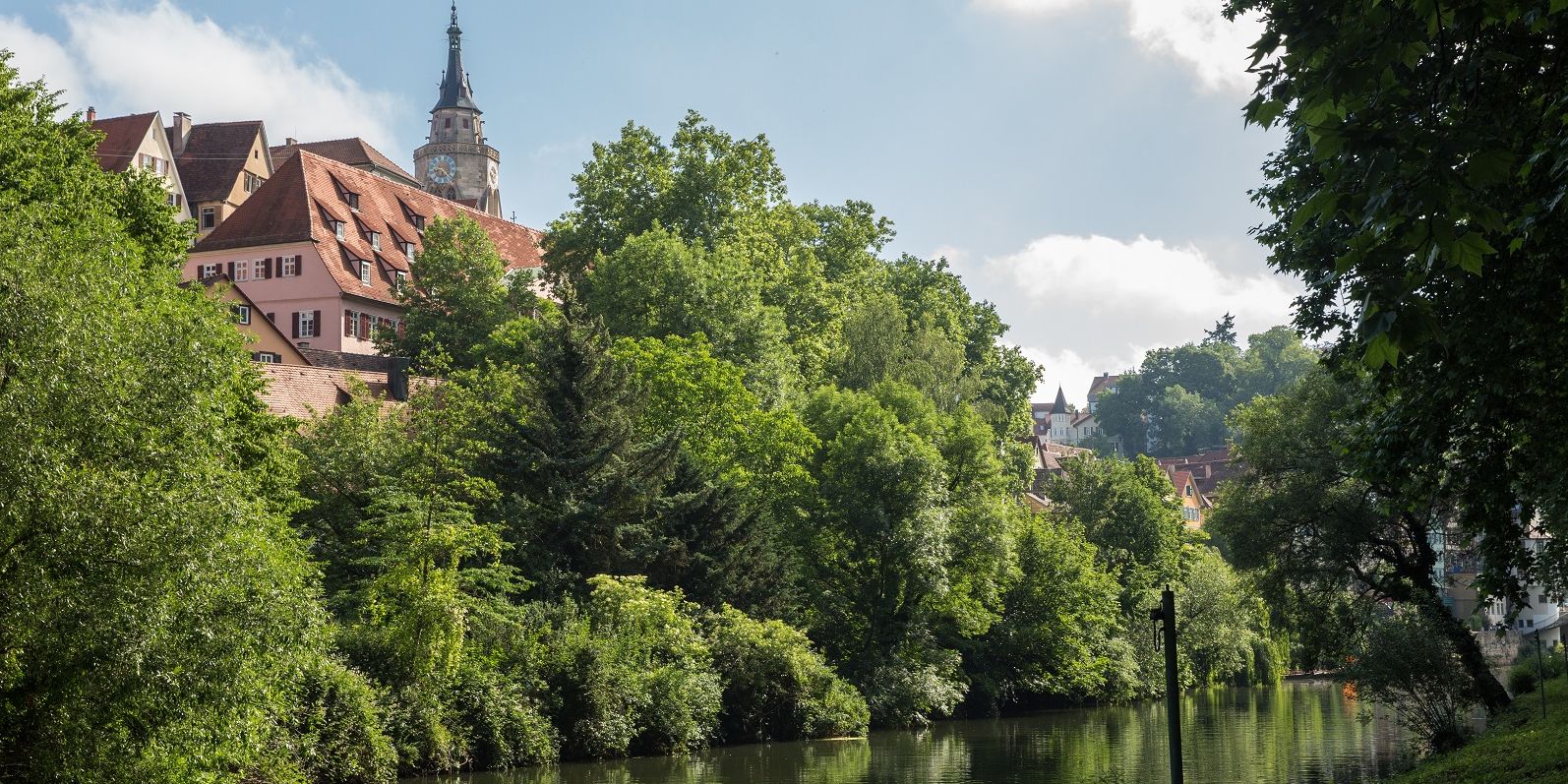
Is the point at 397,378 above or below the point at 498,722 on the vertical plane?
above

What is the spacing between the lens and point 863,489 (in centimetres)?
5231

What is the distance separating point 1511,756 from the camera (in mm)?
24047

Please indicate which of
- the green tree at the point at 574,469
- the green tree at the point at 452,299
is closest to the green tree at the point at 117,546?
the green tree at the point at 574,469

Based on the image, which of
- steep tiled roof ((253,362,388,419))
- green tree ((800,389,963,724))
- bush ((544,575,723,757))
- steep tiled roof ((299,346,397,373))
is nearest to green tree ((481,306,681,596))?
bush ((544,575,723,757))

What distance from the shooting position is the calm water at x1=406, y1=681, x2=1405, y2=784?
33.7 metres

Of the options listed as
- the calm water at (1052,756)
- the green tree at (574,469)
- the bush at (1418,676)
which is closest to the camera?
the bush at (1418,676)

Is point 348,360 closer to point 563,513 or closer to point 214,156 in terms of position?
point 563,513

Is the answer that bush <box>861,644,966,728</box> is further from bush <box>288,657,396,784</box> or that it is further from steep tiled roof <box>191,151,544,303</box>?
steep tiled roof <box>191,151,544,303</box>

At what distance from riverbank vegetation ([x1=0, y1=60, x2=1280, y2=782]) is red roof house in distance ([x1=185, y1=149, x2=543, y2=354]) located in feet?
33.7

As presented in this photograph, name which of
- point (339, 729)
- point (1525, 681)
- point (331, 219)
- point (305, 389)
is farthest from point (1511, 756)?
point (331, 219)

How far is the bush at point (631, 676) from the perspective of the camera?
3844cm

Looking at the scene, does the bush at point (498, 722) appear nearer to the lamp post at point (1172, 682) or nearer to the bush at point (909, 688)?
the bush at point (909, 688)

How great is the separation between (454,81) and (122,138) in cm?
8337

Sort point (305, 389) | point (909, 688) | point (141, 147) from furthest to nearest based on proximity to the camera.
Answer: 1. point (141, 147)
2. point (305, 389)
3. point (909, 688)
